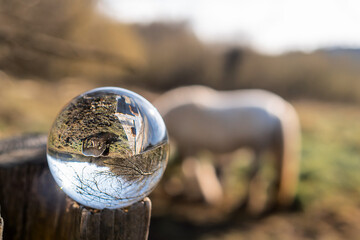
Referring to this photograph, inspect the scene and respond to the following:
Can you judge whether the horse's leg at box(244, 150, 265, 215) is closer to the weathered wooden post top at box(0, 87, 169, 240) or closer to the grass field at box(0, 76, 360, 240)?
the grass field at box(0, 76, 360, 240)

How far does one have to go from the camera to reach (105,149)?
785mm

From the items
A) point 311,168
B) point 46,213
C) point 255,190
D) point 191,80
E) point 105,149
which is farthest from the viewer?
point 191,80

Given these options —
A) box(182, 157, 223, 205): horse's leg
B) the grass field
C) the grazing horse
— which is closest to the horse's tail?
the grazing horse

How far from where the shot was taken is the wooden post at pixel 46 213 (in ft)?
2.75

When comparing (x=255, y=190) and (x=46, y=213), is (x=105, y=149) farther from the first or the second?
(x=255, y=190)

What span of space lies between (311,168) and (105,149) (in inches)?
216

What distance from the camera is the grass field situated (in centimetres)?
365

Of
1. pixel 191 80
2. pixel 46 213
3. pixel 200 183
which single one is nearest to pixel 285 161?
pixel 200 183

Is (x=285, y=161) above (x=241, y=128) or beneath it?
beneath

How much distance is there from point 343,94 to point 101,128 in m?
15.8

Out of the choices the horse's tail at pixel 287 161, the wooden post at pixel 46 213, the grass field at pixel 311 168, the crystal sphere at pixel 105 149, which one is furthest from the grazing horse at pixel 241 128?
the crystal sphere at pixel 105 149

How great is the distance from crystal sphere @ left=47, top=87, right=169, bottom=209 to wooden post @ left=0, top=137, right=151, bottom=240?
0.05 metres

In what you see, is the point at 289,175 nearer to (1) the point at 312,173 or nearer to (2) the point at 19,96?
(1) the point at 312,173

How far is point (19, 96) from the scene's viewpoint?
770 centimetres
